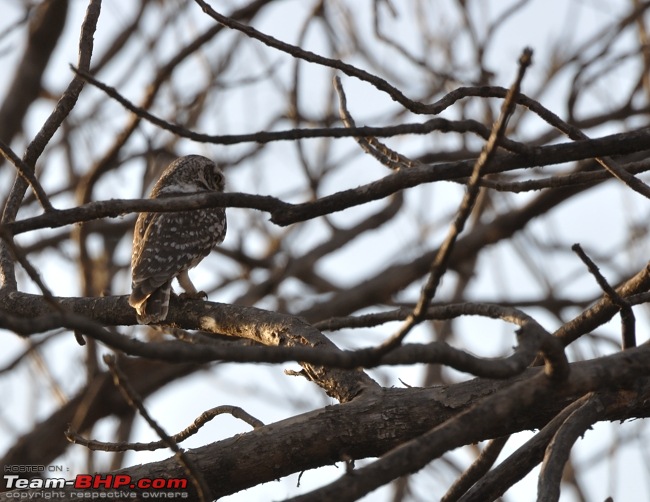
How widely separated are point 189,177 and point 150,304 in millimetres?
2928

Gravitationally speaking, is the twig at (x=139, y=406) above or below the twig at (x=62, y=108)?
below

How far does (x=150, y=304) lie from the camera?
577 centimetres

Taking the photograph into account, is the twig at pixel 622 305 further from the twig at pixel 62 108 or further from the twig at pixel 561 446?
the twig at pixel 62 108

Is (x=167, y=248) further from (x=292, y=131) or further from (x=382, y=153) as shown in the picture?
(x=292, y=131)

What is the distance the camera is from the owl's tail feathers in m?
5.45

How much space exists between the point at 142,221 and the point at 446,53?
193 inches

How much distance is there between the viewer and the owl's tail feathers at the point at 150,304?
5.45m

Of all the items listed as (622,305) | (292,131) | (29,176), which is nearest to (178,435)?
(29,176)

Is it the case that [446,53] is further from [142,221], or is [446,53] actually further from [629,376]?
[629,376]

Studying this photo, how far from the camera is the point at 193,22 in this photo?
11258 millimetres

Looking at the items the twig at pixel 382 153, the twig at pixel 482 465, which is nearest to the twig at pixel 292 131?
the twig at pixel 382 153

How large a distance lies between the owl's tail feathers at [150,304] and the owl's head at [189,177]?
88.3 inches

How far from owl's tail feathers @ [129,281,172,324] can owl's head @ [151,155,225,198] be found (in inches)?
88.3

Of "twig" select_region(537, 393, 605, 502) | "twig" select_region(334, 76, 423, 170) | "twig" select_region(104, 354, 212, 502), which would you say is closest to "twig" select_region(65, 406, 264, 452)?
"twig" select_region(104, 354, 212, 502)
